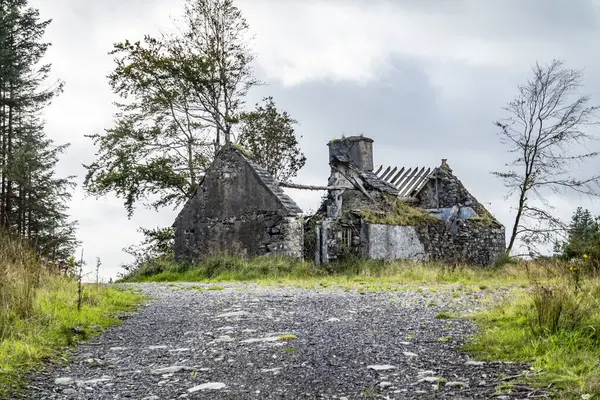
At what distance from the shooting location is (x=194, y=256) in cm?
2362

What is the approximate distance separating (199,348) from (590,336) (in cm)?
421

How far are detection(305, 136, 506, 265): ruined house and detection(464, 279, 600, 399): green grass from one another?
1556cm

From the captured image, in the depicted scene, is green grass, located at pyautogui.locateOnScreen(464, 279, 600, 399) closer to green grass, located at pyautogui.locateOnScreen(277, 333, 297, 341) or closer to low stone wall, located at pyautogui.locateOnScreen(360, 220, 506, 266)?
→ green grass, located at pyautogui.locateOnScreen(277, 333, 297, 341)

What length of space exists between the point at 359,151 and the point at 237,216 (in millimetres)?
7364

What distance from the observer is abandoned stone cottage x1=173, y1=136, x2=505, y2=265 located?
857 inches

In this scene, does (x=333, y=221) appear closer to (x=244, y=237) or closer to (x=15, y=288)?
(x=244, y=237)

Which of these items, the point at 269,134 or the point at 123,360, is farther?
the point at 269,134

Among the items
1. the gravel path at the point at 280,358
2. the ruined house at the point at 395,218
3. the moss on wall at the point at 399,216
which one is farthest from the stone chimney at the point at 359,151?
the gravel path at the point at 280,358

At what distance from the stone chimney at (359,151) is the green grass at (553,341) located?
64.3ft

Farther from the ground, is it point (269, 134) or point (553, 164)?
point (269, 134)

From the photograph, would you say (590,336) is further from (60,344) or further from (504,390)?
(60,344)

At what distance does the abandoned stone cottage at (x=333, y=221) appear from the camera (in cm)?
2177

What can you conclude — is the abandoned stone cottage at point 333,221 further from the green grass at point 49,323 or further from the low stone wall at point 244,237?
the green grass at point 49,323

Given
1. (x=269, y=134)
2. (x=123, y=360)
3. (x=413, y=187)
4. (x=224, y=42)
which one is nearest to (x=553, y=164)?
(x=413, y=187)
